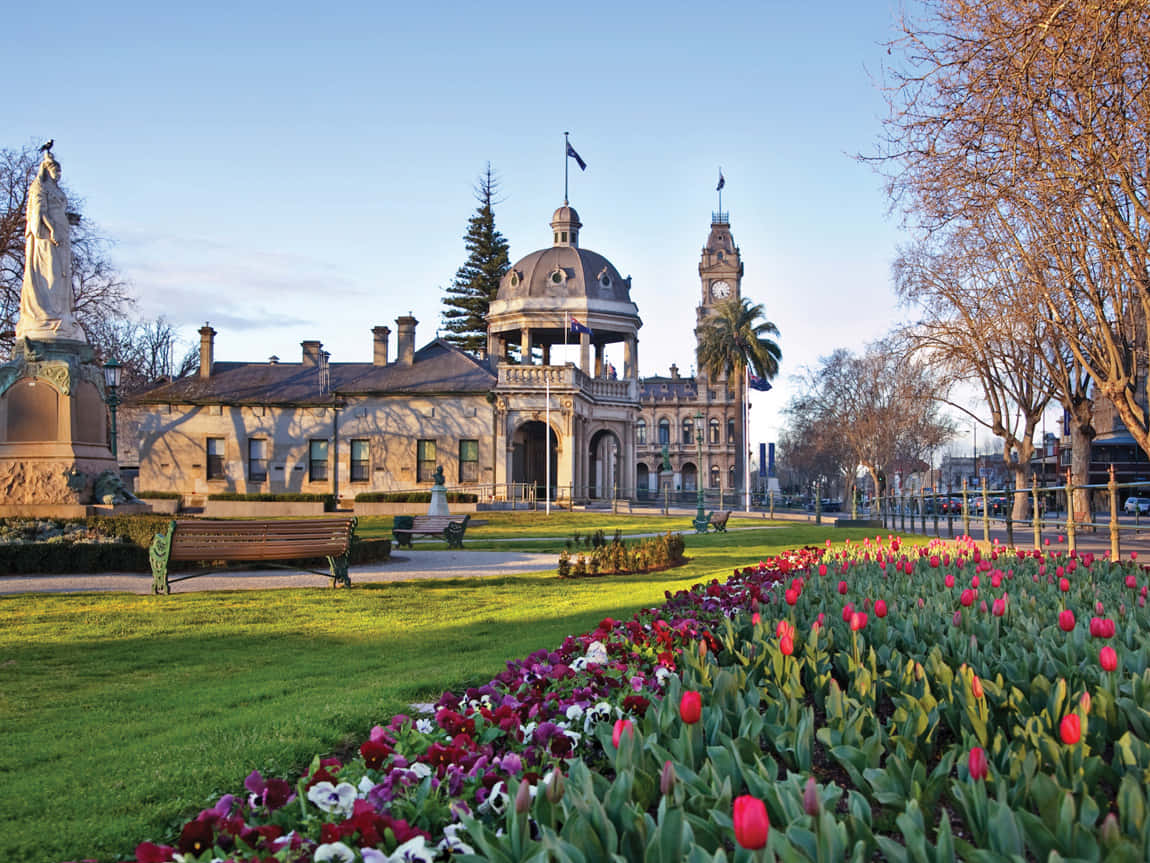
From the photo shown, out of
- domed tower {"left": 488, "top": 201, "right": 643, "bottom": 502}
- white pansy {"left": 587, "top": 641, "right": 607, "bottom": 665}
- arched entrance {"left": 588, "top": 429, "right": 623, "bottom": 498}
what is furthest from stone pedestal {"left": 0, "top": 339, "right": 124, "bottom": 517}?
arched entrance {"left": 588, "top": 429, "right": 623, "bottom": 498}

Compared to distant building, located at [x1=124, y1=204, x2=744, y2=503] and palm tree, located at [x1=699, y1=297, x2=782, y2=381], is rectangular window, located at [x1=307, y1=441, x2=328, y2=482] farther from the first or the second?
palm tree, located at [x1=699, y1=297, x2=782, y2=381]

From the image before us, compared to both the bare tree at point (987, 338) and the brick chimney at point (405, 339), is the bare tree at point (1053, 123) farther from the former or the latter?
the brick chimney at point (405, 339)

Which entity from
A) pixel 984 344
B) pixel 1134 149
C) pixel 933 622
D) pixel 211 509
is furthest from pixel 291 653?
pixel 211 509

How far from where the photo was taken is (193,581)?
15.1 metres

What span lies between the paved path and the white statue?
234 inches

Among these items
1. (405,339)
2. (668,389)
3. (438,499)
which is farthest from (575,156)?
(668,389)

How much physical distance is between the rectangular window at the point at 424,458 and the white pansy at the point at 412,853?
4168 centimetres

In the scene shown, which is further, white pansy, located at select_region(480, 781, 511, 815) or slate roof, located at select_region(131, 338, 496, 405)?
slate roof, located at select_region(131, 338, 496, 405)

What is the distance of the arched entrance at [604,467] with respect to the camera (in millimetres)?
48625

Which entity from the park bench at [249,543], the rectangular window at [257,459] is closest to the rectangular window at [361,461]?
the rectangular window at [257,459]

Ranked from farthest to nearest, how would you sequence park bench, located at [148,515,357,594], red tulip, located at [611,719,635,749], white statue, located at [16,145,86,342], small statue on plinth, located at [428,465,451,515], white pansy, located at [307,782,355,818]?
1. small statue on plinth, located at [428,465,451,515]
2. white statue, located at [16,145,86,342]
3. park bench, located at [148,515,357,594]
4. red tulip, located at [611,719,635,749]
5. white pansy, located at [307,782,355,818]

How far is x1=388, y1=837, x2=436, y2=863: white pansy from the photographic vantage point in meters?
2.83

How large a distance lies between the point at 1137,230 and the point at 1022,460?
25.6 metres

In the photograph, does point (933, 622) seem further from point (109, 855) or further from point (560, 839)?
point (109, 855)
